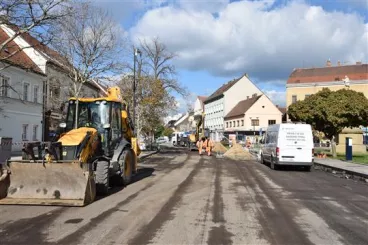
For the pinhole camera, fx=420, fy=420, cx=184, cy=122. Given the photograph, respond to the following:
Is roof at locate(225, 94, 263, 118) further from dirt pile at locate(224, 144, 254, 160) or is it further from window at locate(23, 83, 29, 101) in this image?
window at locate(23, 83, 29, 101)

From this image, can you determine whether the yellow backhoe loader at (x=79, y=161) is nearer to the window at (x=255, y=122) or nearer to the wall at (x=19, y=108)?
the wall at (x=19, y=108)

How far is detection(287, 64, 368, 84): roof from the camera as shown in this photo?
78.7 meters

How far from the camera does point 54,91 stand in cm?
3881

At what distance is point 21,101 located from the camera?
31141mm

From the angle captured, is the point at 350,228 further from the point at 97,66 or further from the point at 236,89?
the point at 236,89

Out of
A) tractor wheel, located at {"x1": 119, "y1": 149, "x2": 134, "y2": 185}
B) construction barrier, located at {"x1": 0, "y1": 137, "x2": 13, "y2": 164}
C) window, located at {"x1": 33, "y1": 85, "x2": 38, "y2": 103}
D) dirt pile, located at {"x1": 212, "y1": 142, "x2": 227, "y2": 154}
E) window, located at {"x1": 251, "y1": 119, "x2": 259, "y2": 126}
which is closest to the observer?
tractor wheel, located at {"x1": 119, "y1": 149, "x2": 134, "y2": 185}

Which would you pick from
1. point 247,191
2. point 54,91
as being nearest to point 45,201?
point 247,191

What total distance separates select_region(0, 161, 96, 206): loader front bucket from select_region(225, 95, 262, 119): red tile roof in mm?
73882

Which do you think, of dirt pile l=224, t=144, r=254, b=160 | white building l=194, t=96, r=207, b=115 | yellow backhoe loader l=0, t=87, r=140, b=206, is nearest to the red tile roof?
white building l=194, t=96, r=207, b=115

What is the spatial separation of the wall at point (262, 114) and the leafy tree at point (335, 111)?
49.3 metres

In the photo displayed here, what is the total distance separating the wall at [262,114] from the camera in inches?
3258

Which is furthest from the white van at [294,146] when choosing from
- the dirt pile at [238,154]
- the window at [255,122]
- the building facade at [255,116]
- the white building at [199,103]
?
the white building at [199,103]

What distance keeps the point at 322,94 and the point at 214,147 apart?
14.8 meters

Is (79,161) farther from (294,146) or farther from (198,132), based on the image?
(198,132)
